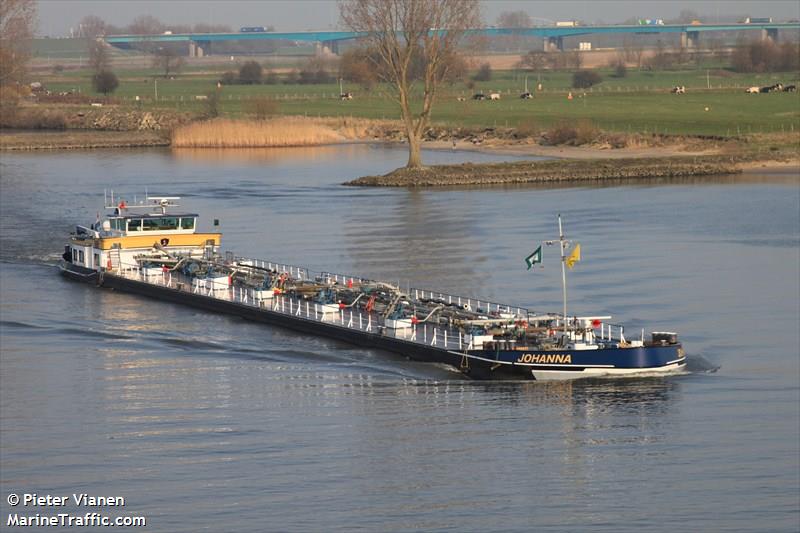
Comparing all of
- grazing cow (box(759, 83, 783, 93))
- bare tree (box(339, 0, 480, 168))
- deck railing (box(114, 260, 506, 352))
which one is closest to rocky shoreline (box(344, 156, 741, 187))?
bare tree (box(339, 0, 480, 168))

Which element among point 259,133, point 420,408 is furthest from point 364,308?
point 259,133

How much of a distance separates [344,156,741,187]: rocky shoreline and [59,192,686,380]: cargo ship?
2727cm

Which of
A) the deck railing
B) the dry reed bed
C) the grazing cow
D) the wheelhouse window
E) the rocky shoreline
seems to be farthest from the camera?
the grazing cow

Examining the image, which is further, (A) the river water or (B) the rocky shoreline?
(B) the rocky shoreline

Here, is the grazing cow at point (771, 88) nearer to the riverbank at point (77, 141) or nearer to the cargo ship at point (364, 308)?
the riverbank at point (77, 141)

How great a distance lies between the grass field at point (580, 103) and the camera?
114 metres

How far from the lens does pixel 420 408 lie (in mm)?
34531

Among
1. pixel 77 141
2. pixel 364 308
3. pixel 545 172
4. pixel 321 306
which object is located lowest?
pixel 364 308

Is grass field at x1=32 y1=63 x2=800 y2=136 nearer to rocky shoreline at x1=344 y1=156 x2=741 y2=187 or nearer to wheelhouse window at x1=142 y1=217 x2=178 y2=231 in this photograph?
rocky shoreline at x1=344 y1=156 x2=741 y2=187

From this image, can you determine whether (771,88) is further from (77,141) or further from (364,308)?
(364,308)

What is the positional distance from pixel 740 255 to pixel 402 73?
3962 cm

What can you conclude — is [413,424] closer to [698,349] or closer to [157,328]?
[698,349]

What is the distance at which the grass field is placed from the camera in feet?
373

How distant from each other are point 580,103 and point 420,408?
11079cm
